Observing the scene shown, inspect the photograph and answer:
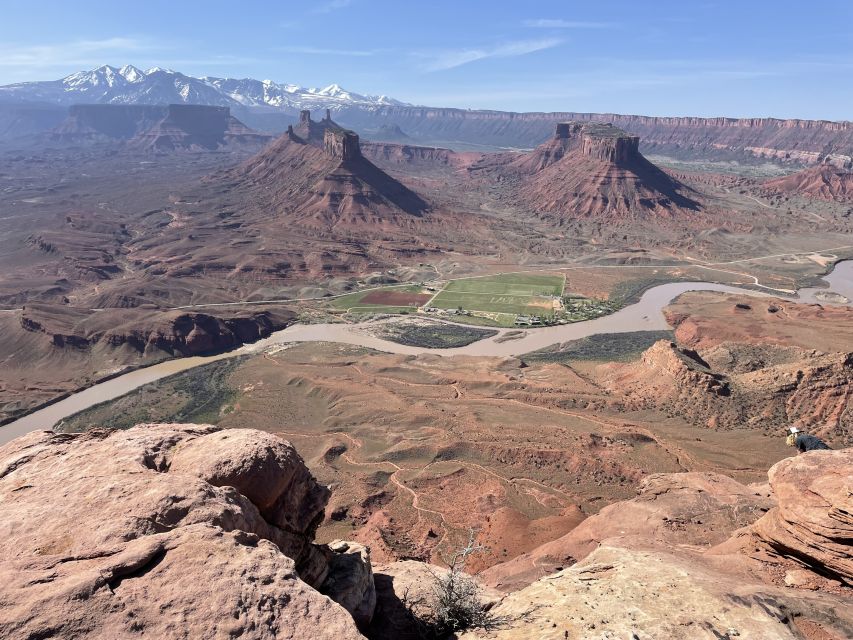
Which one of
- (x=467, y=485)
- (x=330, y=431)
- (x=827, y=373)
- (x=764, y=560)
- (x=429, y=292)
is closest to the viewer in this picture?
(x=764, y=560)

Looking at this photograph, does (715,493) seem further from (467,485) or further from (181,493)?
(181,493)

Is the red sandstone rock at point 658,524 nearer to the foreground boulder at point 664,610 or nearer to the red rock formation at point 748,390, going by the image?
the foreground boulder at point 664,610

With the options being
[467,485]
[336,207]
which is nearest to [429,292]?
[336,207]

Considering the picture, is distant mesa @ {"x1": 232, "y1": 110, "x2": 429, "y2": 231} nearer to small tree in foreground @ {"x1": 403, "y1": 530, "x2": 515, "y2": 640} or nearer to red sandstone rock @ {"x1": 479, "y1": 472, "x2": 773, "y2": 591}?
red sandstone rock @ {"x1": 479, "y1": 472, "x2": 773, "y2": 591}

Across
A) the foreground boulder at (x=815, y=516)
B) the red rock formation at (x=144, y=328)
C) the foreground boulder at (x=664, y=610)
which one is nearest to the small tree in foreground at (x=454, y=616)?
the foreground boulder at (x=664, y=610)

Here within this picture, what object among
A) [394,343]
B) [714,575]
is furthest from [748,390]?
[394,343]

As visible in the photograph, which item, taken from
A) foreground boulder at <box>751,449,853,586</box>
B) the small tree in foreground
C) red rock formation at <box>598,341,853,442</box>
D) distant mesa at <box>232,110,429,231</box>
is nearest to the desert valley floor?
foreground boulder at <box>751,449,853,586</box>
